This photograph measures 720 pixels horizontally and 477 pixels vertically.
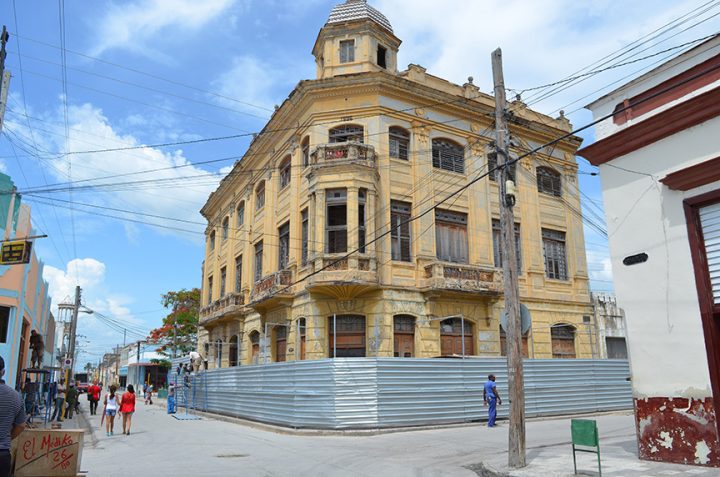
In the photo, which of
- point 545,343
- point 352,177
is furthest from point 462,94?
point 545,343

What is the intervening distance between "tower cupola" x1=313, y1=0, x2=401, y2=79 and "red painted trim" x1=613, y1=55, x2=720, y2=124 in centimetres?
1404

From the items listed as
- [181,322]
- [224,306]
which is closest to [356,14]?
[224,306]

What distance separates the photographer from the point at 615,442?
1321cm

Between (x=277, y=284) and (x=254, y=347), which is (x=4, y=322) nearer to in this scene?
(x=277, y=284)

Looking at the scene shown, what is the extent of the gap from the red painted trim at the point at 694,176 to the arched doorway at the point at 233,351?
81.8ft

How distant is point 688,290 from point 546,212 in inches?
689

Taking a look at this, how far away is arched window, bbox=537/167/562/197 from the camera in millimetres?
27531

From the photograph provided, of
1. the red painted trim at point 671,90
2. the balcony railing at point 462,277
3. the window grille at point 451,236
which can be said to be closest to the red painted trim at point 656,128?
the red painted trim at point 671,90

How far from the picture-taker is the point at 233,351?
31469mm

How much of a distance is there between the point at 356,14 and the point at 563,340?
17.0m

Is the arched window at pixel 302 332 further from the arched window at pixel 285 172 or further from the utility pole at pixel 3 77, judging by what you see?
the utility pole at pixel 3 77

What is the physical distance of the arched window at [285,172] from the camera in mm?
26375

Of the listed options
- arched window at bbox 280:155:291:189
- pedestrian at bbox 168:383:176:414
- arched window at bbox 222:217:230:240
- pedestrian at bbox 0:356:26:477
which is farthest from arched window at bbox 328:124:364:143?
pedestrian at bbox 0:356:26:477

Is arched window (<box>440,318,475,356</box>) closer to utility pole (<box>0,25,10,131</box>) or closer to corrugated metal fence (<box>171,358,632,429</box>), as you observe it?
corrugated metal fence (<box>171,358,632,429</box>)
